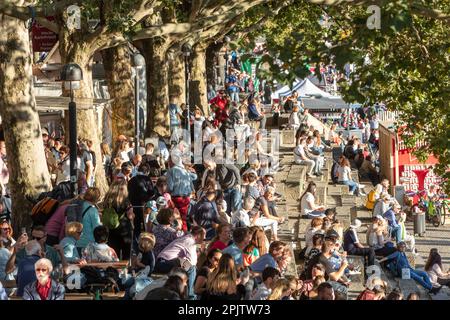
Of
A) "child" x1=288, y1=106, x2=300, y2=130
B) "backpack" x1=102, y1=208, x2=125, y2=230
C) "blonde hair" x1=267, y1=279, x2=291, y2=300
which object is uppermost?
"child" x1=288, y1=106, x2=300, y2=130

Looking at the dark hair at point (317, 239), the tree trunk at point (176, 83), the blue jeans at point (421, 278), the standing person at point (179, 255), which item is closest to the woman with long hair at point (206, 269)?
the standing person at point (179, 255)

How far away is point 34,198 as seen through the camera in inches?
786

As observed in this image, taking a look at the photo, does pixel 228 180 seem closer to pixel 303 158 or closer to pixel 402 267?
pixel 402 267

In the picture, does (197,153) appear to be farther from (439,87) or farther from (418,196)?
(418,196)

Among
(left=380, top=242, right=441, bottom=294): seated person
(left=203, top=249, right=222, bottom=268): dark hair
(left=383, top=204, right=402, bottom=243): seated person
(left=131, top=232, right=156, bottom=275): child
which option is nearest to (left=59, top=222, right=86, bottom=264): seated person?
(left=131, top=232, right=156, bottom=275): child

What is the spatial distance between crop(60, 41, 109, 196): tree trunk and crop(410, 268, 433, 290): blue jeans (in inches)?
242

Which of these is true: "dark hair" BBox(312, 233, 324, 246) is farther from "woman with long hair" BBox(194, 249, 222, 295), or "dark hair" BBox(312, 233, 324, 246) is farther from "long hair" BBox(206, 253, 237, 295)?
"long hair" BBox(206, 253, 237, 295)

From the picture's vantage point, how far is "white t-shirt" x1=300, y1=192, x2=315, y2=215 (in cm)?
2511

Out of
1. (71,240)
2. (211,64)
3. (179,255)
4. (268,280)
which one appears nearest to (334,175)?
(211,64)

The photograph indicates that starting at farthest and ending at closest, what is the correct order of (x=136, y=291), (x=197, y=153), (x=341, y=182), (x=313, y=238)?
(x=341, y=182), (x=197, y=153), (x=313, y=238), (x=136, y=291)

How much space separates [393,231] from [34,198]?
10.2 metres

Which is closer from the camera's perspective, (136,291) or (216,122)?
(136,291)
